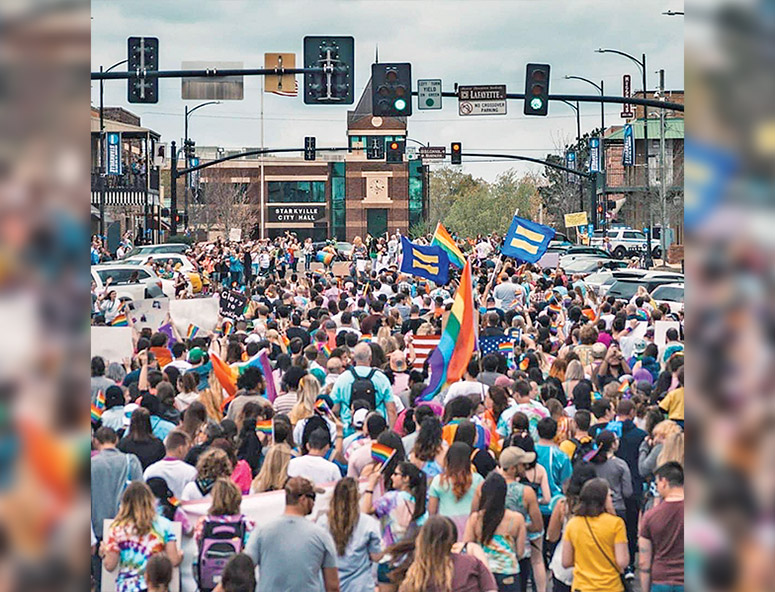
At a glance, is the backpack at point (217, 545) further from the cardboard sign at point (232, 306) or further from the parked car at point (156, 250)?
the parked car at point (156, 250)

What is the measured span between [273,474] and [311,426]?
1097 millimetres

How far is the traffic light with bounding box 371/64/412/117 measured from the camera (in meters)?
25.4

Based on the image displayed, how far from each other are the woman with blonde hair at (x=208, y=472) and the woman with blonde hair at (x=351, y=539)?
948 millimetres

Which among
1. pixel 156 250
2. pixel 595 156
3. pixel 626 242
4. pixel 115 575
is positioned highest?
pixel 595 156

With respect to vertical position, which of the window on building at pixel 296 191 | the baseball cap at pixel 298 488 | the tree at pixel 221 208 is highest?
the window on building at pixel 296 191

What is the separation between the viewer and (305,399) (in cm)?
1005

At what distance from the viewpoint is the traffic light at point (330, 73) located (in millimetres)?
23219

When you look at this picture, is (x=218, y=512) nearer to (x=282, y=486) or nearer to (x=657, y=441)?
(x=282, y=486)

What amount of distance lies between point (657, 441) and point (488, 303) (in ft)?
38.0

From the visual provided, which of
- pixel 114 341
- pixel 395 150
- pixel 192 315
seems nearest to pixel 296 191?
pixel 395 150

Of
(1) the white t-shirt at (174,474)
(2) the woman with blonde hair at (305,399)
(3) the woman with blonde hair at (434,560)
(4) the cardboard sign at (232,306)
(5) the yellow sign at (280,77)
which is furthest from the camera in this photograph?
(5) the yellow sign at (280,77)

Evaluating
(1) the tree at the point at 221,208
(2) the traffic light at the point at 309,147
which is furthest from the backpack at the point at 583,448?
(1) the tree at the point at 221,208

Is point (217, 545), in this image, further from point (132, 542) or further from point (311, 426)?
point (311, 426)

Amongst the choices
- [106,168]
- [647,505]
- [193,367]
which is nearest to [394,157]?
[106,168]
